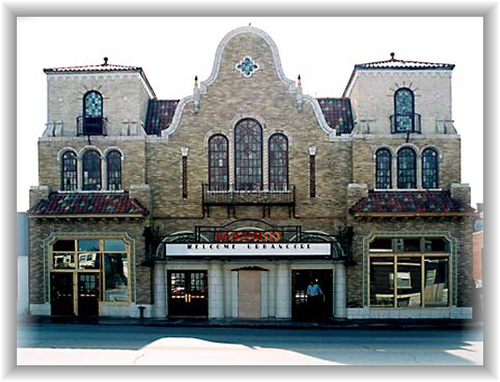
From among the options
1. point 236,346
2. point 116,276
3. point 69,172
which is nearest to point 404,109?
point 236,346

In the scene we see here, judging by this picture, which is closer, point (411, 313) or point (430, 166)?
point (411, 313)

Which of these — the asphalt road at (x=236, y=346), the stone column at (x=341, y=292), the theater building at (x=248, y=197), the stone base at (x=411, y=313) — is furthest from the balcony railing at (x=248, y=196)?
the asphalt road at (x=236, y=346)

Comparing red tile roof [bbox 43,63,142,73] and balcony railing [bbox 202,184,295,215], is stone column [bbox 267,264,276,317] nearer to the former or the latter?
balcony railing [bbox 202,184,295,215]

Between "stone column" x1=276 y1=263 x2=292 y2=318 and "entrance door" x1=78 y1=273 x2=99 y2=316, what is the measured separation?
782 cm

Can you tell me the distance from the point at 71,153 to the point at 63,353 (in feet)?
33.8

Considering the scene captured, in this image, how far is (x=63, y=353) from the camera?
55.8 ft

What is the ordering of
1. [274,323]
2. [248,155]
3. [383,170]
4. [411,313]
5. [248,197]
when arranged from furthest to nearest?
[248,155]
[383,170]
[248,197]
[411,313]
[274,323]

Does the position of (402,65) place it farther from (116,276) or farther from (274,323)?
(116,276)

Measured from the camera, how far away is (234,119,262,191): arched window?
24234 millimetres

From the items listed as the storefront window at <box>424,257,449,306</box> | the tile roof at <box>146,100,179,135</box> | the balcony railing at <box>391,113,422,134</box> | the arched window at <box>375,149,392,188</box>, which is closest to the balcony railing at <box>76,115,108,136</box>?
the tile roof at <box>146,100,179,135</box>

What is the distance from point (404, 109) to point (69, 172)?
15.2 metres

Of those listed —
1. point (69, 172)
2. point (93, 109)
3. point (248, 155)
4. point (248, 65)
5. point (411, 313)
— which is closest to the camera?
point (411, 313)

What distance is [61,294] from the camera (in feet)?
78.6

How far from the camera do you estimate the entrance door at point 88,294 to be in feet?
78.3
